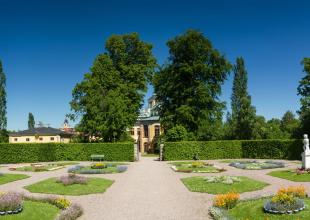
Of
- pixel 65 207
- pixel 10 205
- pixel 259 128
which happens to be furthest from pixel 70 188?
pixel 259 128

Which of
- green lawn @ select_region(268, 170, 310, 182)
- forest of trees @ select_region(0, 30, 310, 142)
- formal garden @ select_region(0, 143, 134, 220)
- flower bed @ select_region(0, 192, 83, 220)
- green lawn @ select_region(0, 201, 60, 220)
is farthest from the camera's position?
forest of trees @ select_region(0, 30, 310, 142)

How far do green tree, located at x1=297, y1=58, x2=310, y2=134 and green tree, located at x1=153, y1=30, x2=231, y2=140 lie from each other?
9.92 metres

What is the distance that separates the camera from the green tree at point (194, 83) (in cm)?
5056

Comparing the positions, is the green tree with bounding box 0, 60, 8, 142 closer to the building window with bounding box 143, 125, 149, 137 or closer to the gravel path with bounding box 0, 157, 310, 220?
the building window with bounding box 143, 125, 149, 137

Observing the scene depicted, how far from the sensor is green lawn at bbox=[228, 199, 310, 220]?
1047 cm

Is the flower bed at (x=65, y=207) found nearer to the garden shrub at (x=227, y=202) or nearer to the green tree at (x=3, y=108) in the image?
the garden shrub at (x=227, y=202)

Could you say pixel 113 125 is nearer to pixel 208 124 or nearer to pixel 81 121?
pixel 81 121

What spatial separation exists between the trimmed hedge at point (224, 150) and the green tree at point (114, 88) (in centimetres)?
1120

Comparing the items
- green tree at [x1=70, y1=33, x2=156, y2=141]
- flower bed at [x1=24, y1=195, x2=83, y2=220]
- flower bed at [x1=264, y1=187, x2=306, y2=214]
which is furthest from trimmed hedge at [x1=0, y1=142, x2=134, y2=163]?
flower bed at [x1=264, y1=187, x2=306, y2=214]

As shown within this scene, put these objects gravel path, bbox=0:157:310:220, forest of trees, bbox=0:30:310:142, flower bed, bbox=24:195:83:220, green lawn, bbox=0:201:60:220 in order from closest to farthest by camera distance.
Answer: green lawn, bbox=0:201:60:220 < flower bed, bbox=24:195:83:220 < gravel path, bbox=0:157:310:220 < forest of trees, bbox=0:30:310:142

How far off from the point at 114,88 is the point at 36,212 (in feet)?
140

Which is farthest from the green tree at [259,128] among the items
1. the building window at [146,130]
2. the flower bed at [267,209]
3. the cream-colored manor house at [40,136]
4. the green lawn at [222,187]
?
the flower bed at [267,209]

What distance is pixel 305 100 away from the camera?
1882 inches

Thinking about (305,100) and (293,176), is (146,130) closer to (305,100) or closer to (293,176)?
(305,100)
